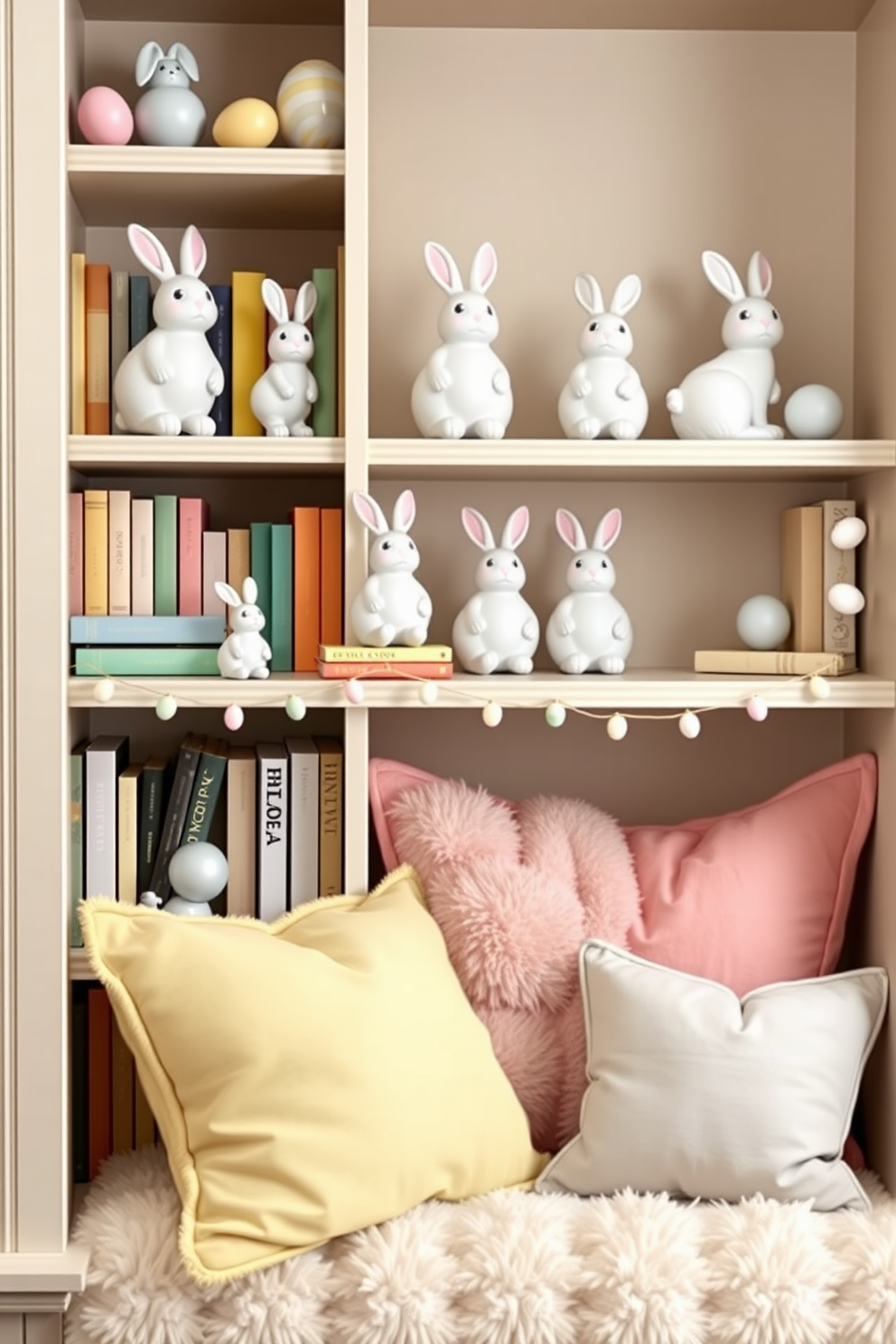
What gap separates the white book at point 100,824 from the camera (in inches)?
72.1

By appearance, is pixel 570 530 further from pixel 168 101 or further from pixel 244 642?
pixel 168 101

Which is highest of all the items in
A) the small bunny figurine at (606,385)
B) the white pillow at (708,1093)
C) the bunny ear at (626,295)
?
the bunny ear at (626,295)

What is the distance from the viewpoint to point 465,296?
6.22 ft

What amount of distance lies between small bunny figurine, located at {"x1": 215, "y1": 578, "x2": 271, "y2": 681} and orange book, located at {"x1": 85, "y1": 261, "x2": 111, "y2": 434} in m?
0.30

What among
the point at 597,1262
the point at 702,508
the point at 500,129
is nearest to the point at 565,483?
the point at 702,508

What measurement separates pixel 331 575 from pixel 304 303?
37 centimetres

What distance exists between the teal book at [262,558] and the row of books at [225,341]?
0.14 metres

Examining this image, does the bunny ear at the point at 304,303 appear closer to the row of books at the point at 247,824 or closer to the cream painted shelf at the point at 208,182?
the cream painted shelf at the point at 208,182

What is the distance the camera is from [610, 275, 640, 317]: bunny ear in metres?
1.93

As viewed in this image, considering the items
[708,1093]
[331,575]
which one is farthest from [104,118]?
[708,1093]

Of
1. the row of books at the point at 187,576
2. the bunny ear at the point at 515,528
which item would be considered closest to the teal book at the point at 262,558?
the row of books at the point at 187,576

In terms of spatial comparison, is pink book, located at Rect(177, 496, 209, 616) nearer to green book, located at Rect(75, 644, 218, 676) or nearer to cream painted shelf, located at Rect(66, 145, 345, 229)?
green book, located at Rect(75, 644, 218, 676)

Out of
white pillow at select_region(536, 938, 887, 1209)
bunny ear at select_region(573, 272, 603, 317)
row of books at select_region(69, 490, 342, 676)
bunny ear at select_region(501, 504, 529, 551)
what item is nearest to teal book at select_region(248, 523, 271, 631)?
row of books at select_region(69, 490, 342, 676)

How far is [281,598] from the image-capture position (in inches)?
75.0
